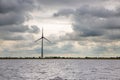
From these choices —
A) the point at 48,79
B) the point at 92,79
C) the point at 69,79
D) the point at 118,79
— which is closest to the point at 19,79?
the point at 48,79

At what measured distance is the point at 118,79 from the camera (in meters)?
79.1

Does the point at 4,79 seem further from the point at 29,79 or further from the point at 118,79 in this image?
the point at 118,79

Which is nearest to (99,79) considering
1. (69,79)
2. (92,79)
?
(92,79)

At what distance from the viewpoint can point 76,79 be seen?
260ft

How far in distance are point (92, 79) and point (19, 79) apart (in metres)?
19.2

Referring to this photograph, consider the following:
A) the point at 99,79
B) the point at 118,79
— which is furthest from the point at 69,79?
the point at 118,79

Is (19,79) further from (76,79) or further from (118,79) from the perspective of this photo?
(118,79)

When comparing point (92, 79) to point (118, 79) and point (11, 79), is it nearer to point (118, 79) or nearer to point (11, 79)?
point (118, 79)

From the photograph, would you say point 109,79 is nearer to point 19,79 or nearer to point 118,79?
point 118,79

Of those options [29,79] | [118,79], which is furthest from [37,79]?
[118,79]

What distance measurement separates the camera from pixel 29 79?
78688mm

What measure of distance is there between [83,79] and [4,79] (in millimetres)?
20694

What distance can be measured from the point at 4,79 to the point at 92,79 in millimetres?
23071

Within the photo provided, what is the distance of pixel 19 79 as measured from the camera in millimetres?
78438
